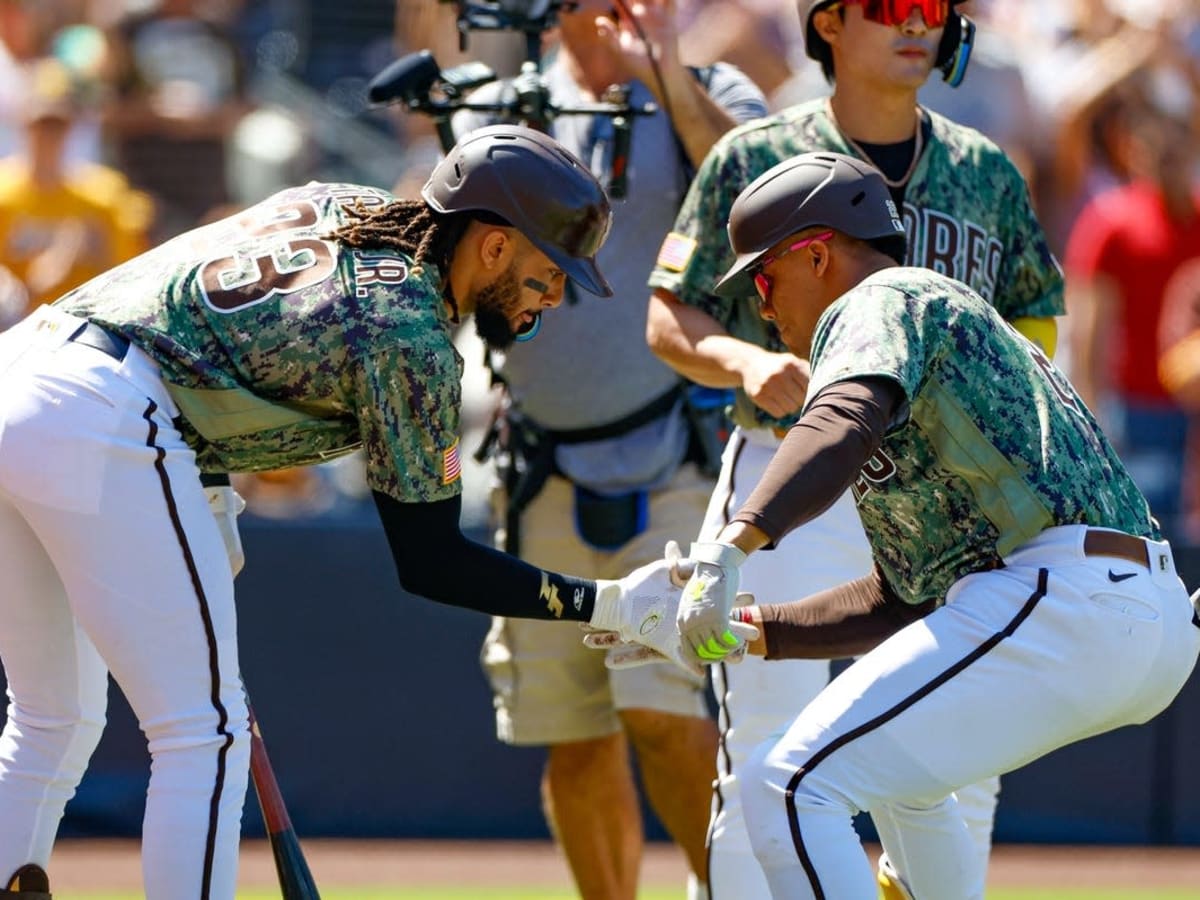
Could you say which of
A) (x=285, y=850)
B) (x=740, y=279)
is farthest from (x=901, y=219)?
(x=285, y=850)

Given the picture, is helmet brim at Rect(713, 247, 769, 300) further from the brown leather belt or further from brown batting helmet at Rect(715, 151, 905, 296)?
the brown leather belt

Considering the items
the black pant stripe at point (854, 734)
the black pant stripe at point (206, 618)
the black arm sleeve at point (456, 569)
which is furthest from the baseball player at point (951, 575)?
the black pant stripe at point (206, 618)

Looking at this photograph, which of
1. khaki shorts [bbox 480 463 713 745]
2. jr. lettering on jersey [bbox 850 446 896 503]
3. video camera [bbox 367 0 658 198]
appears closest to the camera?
jr. lettering on jersey [bbox 850 446 896 503]

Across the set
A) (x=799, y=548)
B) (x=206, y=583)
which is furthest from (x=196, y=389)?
(x=799, y=548)

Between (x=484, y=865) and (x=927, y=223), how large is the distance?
3.76 meters

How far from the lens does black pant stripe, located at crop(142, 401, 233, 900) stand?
414cm

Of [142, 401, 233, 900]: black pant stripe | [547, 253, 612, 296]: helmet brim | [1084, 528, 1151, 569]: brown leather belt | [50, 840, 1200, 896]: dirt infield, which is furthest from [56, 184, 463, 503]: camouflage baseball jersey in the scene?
[50, 840, 1200, 896]: dirt infield

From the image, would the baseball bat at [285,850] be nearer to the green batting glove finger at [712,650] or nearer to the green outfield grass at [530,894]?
the green batting glove finger at [712,650]

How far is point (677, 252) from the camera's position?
5246 mm

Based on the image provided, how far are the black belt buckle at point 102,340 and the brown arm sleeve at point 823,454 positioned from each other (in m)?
1.35

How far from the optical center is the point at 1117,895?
7449mm

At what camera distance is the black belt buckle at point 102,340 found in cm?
421

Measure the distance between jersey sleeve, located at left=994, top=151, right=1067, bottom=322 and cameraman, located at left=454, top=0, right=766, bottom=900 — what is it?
95cm

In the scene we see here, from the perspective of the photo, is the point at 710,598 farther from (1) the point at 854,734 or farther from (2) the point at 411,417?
(2) the point at 411,417
